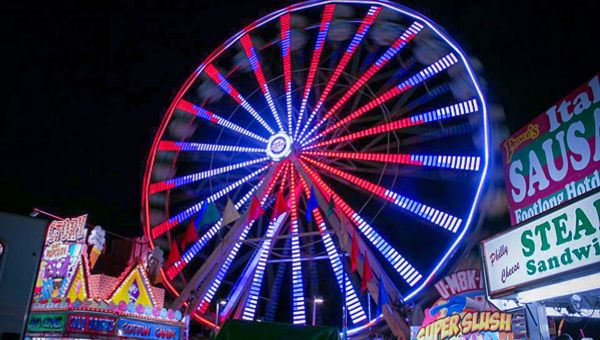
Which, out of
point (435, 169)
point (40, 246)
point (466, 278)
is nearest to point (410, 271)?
point (466, 278)

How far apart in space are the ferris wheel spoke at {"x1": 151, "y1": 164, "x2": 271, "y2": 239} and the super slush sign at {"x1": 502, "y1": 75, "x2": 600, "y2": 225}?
9.92m

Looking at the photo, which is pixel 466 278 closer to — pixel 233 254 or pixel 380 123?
pixel 380 123

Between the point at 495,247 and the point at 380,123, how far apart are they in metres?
10.0

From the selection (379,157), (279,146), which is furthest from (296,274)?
(379,157)

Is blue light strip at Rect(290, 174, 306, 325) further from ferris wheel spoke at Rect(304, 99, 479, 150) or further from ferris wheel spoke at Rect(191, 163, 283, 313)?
ferris wheel spoke at Rect(304, 99, 479, 150)

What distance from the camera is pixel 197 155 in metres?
17.4

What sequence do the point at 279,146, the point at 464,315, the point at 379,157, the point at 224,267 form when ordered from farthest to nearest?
the point at 279,146 → the point at 224,267 → the point at 379,157 → the point at 464,315

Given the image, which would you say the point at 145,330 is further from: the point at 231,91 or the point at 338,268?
the point at 231,91

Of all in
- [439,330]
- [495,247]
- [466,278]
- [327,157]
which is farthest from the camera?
[327,157]

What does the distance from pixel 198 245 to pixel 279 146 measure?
3812 millimetres

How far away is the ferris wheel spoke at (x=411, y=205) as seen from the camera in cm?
1273

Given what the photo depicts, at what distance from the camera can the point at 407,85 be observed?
48.4 feet

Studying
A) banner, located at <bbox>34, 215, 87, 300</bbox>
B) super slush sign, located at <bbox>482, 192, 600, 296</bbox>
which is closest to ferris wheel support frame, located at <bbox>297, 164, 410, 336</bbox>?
banner, located at <bbox>34, 215, 87, 300</bbox>

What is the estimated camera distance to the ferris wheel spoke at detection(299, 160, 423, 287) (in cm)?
1301
